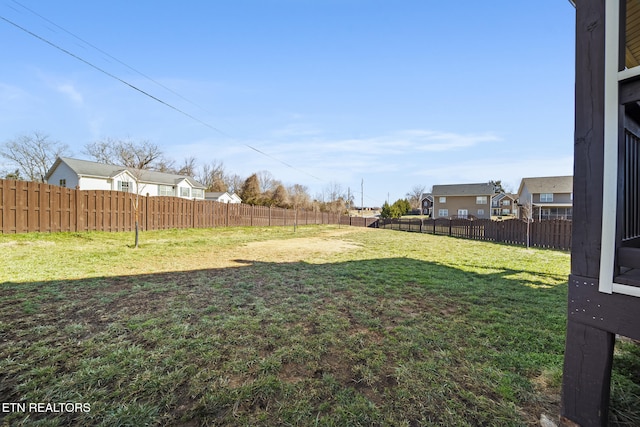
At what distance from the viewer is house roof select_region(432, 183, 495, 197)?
32.7 metres

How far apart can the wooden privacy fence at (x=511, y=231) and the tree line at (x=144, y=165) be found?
1650 centimetres

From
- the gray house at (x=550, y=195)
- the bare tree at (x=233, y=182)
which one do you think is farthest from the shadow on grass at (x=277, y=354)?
the bare tree at (x=233, y=182)

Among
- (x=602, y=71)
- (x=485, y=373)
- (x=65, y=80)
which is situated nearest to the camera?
(x=602, y=71)

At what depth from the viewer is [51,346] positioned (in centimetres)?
233

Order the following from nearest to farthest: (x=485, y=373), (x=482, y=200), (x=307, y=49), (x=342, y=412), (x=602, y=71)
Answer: (x=602, y=71) → (x=342, y=412) → (x=485, y=373) → (x=307, y=49) → (x=482, y=200)

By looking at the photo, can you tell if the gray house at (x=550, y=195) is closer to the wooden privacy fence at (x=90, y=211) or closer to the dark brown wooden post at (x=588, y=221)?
the wooden privacy fence at (x=90, y=211)

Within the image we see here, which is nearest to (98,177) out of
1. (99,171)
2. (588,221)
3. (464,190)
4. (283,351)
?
(99,171)

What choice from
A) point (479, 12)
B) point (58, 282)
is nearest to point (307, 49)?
point (479, 12)

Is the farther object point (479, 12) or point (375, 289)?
point (479, 12)

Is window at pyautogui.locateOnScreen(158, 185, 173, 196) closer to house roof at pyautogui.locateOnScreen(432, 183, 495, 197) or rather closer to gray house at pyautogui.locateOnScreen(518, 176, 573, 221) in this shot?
house roof at pyautogui.locateOnScreen(432, 183, 495, 197)

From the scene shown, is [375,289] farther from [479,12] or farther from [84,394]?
[479,12]

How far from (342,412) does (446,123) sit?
17.7 m

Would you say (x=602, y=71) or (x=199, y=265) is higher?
(x=602, y=71)

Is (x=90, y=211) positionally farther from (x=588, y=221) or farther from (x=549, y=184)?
(x=549, y=184)
